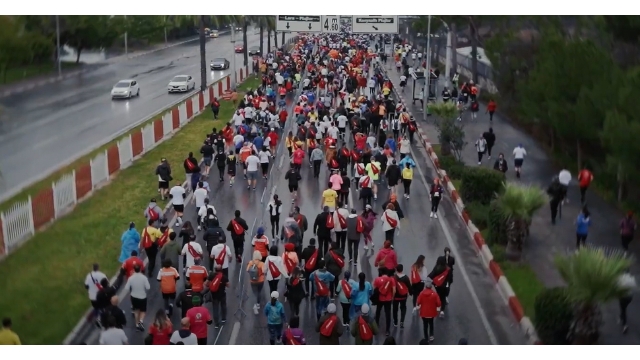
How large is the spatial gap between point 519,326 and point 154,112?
2850 cm

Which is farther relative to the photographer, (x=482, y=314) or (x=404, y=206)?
(x=404, y=206)

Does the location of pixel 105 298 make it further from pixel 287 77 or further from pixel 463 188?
pixel 287 77

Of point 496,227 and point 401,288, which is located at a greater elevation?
point 401,288

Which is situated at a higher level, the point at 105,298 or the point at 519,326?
the point at 105,298

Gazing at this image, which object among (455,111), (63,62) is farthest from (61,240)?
(63,62)

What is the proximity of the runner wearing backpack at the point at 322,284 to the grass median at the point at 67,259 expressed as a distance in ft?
12.9

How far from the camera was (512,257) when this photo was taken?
14.9 meters

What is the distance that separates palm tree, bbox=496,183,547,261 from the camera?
1468cm

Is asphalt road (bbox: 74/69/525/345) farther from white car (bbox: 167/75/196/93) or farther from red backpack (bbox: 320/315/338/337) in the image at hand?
white car (bbox: 167/75/196/93)

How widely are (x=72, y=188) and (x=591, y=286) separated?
13.3 meters

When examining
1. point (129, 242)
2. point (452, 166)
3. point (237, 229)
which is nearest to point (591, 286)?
point (237, 229)

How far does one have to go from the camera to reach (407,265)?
14977mm

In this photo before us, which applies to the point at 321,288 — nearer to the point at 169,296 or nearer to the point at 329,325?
the point at 329,325

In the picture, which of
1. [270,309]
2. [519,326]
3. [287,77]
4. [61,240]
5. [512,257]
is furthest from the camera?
[287,77]
